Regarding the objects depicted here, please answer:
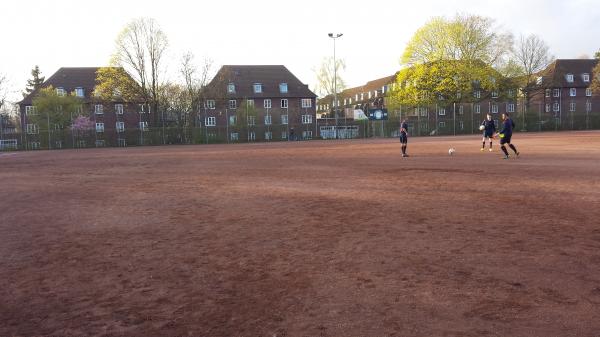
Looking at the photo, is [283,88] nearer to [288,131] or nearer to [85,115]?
[288,131]

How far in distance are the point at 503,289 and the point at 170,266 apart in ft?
11.3

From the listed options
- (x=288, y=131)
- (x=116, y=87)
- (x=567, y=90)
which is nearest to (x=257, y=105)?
(x=288, y=131)

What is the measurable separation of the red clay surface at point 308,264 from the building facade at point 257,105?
4342cm

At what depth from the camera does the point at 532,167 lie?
1452cm

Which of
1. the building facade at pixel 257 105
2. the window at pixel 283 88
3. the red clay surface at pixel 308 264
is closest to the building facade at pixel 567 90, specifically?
the building facade at pixel 257 105

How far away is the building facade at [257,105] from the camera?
174 feet

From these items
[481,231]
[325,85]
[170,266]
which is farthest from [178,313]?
[325,85]

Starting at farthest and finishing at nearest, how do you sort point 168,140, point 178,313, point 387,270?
point 168,140
point 387,270
point 178,313

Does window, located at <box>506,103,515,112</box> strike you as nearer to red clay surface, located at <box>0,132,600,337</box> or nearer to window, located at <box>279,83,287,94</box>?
window, located at <box>279,83,287,94</box>

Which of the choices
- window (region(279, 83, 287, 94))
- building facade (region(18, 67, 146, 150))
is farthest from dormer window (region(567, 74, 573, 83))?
building facade (region(18, 67, 146, 150))

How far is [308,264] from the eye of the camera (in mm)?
4957

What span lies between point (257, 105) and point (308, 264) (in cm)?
6413

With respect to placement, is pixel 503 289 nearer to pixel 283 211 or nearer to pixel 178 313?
pixel 178 313

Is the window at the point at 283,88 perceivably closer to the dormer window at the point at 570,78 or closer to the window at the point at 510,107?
the window at the point at 510,107
